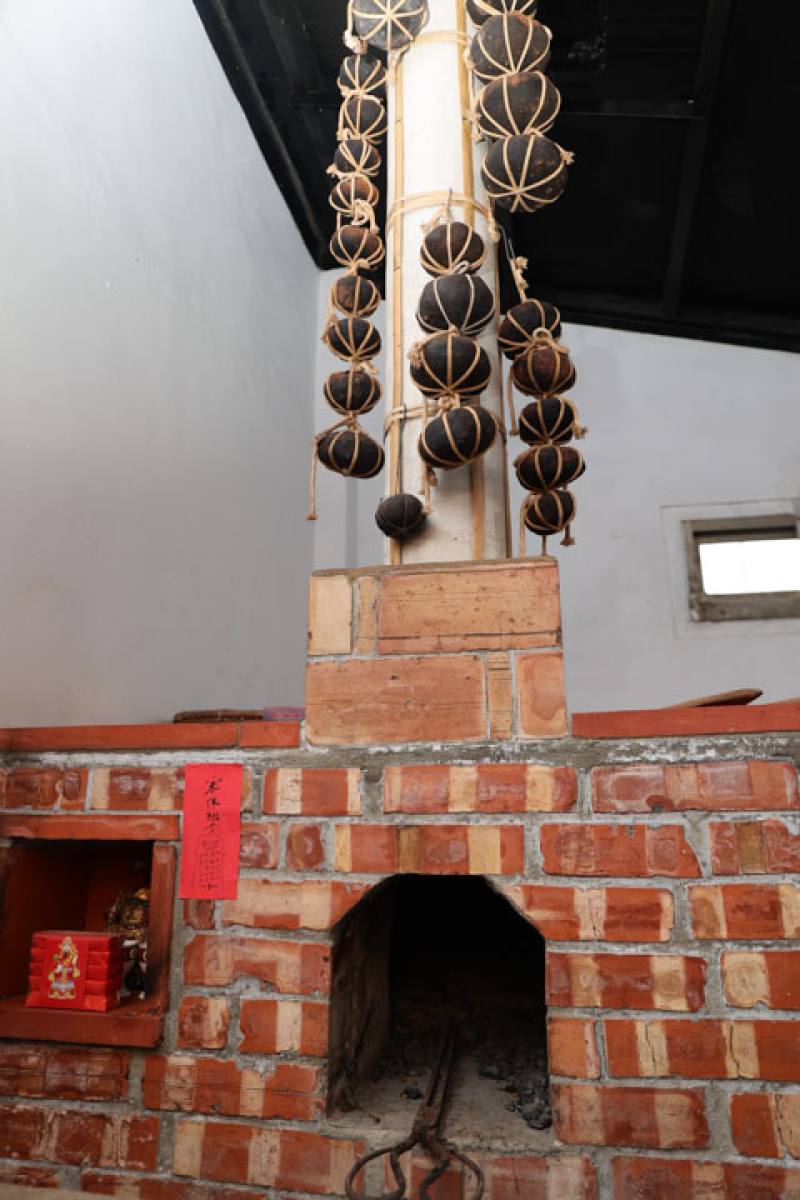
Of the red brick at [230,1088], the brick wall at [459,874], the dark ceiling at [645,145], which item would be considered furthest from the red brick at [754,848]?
the dark ceiling at [645,145]

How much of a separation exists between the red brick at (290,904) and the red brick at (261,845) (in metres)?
0.03

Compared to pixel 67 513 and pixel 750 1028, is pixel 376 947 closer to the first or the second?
pixel 750 1028

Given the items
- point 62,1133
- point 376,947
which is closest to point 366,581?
point 376,947

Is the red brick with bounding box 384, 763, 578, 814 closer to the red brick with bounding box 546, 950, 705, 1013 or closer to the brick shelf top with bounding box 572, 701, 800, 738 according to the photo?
the brick shelf top with bounding box 572, 701, 800, 738

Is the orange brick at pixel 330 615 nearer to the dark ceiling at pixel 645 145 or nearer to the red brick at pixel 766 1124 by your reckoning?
the red brick at pixel 766 1124

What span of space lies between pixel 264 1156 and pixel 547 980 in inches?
20.8

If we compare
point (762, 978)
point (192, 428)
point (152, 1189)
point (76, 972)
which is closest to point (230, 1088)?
point (152, 1189)

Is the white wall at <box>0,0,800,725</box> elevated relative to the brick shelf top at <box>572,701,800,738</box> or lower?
elevated

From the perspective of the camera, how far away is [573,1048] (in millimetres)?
1249

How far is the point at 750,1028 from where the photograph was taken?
3.97 ft

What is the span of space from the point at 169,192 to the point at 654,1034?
2.76 metres

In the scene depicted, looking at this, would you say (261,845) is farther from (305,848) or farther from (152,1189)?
(152,1189)

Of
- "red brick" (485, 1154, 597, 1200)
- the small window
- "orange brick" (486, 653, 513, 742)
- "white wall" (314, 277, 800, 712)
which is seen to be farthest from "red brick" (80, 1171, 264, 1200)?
the small window

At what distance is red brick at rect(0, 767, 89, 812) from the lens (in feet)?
5.03
